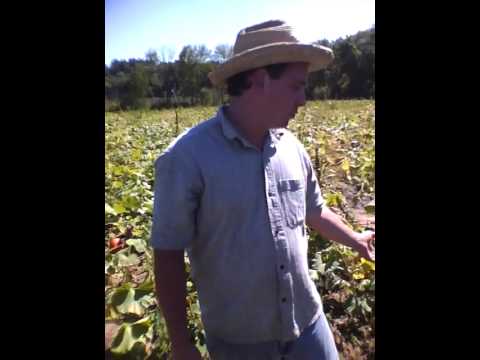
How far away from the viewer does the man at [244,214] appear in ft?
3.72

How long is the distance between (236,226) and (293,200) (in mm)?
186

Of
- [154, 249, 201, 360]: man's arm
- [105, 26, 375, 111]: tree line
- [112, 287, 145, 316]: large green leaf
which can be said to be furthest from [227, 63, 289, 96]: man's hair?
[105, 26, 375, 111]: tree line

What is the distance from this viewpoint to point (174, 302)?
1154 mm

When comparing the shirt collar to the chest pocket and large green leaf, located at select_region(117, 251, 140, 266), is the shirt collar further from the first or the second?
large green leaf, located at select_region(117, 251, 140, 266)

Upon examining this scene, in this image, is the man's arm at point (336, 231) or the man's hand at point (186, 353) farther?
the man's arm at point (336, 231)

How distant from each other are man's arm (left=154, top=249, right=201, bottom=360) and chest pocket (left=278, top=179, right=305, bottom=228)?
29 cm

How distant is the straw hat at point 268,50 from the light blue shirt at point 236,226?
0.13 meters

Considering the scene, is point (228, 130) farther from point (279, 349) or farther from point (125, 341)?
point (125, 341)

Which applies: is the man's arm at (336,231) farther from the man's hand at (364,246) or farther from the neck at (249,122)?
the neck at (249,122)

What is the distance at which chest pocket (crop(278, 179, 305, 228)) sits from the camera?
1244 millimetres

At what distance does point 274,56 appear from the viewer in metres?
1.16

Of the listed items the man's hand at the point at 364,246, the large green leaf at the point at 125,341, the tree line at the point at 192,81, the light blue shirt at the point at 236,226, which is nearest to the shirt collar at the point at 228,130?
the light blue shirt at the point at 236,226

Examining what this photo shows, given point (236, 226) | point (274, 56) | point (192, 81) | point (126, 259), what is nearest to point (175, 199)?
point (236, 226)
